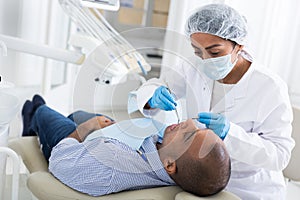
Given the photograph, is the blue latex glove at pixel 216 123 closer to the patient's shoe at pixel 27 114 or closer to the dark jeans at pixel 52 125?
the dark jeans at pixel 52 125

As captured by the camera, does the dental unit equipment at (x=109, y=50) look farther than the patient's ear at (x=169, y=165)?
Yes

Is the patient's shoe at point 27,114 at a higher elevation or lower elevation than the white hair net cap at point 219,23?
lower

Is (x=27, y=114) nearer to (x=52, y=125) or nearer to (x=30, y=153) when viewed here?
(x=52, y=125)

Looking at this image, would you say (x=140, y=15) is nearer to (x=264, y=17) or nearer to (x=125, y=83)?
(x=264, y=17)

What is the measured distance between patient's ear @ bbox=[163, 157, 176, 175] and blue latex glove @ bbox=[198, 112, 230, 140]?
0.16 meters

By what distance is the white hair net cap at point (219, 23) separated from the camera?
1464mm

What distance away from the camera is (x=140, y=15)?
13.1 ft

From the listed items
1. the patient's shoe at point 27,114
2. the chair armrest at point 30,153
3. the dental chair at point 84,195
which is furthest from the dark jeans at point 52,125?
the dental chair at point 84,195

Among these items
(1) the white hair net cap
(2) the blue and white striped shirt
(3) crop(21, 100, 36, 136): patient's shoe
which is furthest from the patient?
(3) crop(21, 100, 36, 136): patient's shoe

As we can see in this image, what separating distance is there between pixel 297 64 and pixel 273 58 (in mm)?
139

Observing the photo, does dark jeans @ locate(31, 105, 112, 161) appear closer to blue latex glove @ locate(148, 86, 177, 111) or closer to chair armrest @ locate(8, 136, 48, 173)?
chair armrest @ locate(8, 136, 48, 173)

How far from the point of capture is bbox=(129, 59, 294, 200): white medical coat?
1421mm

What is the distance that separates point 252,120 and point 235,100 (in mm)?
95

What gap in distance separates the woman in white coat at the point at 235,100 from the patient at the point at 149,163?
0.08 metres
